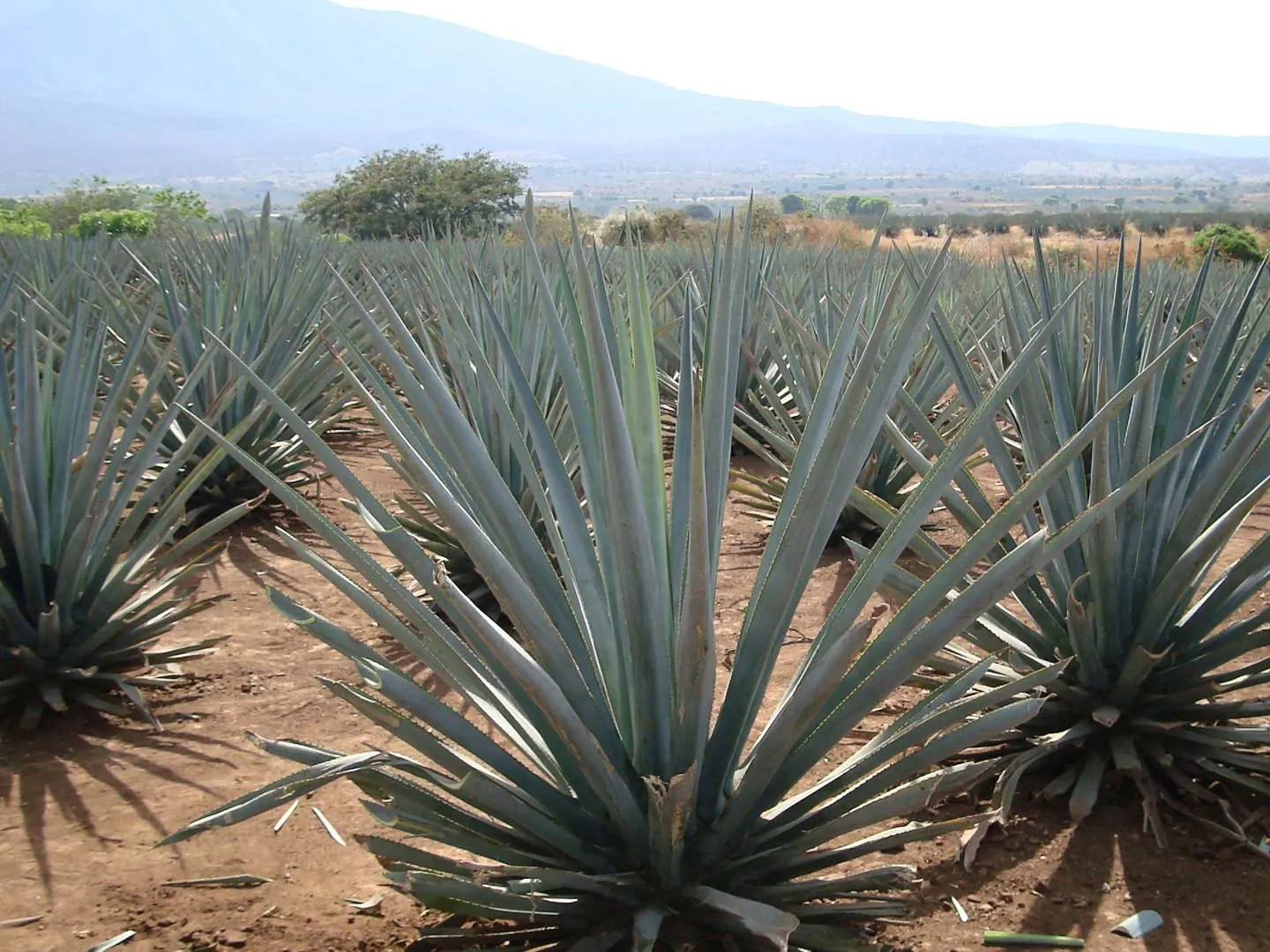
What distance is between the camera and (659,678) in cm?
171

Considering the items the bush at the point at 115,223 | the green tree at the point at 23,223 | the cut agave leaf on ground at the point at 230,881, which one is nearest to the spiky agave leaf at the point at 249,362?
the cut agave leaf on ground at the point at 230,881

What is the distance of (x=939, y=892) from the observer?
2188mm

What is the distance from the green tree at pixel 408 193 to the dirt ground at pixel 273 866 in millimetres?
28198

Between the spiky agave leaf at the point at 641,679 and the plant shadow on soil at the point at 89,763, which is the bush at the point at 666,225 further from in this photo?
the spiky agave leaf at the point at 641,679

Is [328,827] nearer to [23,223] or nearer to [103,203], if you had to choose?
[23,223]

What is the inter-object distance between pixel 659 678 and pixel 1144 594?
1409 millimetres

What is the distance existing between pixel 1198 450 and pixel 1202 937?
45.5 inches

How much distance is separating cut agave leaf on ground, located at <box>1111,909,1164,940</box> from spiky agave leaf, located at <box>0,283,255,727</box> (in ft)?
7.91

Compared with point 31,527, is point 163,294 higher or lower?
higher

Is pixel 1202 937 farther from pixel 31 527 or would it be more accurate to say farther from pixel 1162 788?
pixel 31 527

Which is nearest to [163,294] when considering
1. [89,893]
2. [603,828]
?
[89,893]

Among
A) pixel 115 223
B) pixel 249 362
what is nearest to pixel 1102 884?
pixel 249 362

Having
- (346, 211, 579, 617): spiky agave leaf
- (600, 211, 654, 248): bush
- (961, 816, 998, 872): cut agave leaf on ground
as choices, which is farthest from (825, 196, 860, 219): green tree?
(961, 816, 998, 872): cut agave leaf on ground

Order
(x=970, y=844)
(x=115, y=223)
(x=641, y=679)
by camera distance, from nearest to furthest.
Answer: (x=641, y=679) < (x=970, y=844) < (x=115, y=223)
